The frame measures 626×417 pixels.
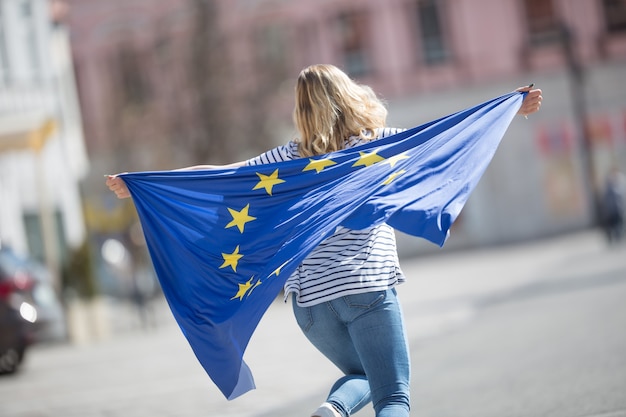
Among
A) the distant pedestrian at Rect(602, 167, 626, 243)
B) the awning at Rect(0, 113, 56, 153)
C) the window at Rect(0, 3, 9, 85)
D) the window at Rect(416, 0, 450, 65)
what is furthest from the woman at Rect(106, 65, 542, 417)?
the window at Rect(416, 0, 450, 65)

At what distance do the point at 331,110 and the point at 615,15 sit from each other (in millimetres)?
37413

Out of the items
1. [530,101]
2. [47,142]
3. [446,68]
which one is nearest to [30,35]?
[47,142]

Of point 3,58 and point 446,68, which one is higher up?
point 3,58

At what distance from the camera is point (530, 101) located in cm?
539

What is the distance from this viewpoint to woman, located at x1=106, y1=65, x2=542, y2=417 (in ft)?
14.5

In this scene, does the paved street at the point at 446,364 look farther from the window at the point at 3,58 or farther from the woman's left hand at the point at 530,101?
the window at the point at 3,58

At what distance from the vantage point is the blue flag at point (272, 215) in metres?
4.74

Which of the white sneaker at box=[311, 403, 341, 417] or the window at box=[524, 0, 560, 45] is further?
the window at box=[524, 0, 560, 45]

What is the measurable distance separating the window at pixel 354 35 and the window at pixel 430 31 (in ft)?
7.03

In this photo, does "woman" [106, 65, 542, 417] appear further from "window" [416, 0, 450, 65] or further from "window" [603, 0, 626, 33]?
"window" [603, 0, 626, 33]

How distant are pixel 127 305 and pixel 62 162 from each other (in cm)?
1060

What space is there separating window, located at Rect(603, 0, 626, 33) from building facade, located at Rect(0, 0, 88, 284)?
22.1m

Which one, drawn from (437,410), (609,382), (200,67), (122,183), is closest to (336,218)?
(122,183)

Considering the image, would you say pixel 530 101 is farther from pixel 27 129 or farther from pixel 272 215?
pixel 27 129
